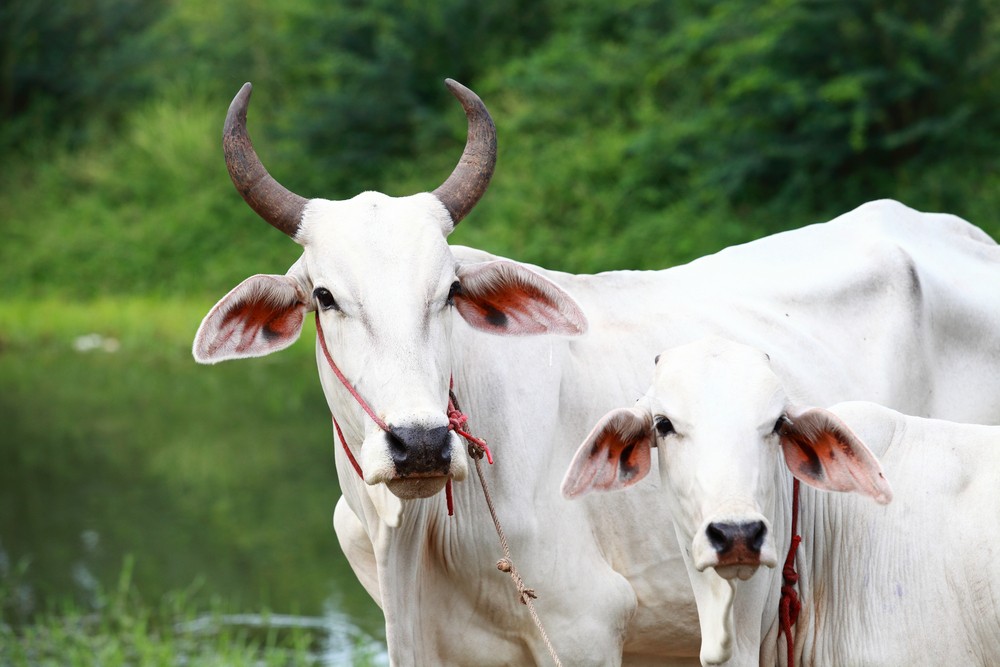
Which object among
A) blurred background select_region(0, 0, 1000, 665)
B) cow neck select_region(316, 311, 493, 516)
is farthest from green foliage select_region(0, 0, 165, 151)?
cow neck select_region(316, 311, 493, 516)

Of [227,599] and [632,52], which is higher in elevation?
[632,52]

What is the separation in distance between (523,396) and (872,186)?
34.2 feet

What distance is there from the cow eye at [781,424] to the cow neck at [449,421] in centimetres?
71

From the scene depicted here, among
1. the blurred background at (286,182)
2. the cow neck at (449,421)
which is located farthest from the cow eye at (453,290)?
the blurred background at (286,182)

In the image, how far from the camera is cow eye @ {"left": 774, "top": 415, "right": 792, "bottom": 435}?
9.57 ft

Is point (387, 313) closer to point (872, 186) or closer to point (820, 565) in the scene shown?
point (820, 565)

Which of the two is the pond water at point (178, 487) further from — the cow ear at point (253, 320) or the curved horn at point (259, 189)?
the curved horn at point (259, 189)

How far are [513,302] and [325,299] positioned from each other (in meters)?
0.50

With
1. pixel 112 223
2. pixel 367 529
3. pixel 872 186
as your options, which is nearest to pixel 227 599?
pixel 367 529

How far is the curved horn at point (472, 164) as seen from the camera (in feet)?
10.9

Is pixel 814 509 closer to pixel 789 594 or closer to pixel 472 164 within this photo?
pixel 789 594

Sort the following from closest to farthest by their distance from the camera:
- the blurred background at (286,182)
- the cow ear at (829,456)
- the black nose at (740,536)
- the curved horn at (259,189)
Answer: the black nose at (740,536), the cow ear at (829,456), the curved horn at (259,189), the blurred background at (286,182)

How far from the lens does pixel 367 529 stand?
3.46 metres

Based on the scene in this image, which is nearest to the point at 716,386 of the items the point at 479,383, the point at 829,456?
the point at 829,456
